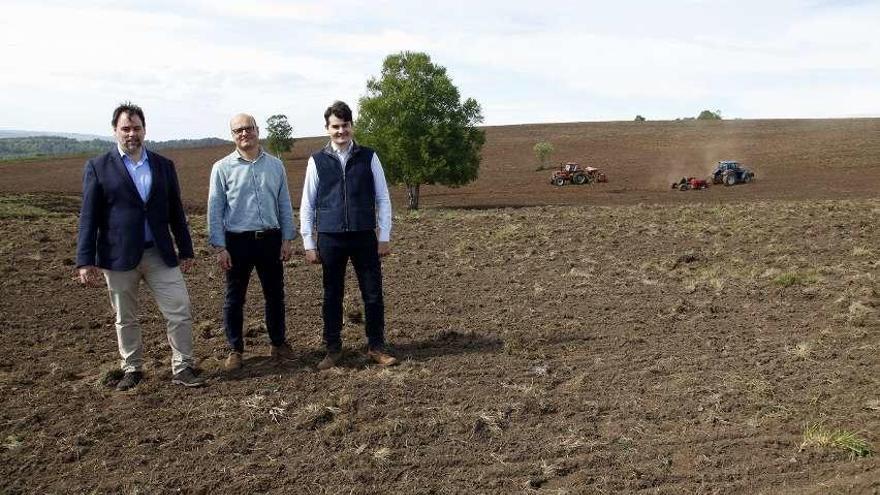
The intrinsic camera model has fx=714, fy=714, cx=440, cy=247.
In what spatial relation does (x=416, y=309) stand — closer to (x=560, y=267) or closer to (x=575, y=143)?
(x=560, y=267)

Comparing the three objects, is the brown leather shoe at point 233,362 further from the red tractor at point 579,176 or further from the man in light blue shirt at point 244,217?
the red tractor at point 579,176

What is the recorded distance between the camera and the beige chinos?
5836 mm

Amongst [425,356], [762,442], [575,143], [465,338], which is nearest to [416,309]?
[465,338]

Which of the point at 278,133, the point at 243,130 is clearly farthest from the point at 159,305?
the point at 278,133

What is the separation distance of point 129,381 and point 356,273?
2.07 metres

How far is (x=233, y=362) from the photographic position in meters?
6.32

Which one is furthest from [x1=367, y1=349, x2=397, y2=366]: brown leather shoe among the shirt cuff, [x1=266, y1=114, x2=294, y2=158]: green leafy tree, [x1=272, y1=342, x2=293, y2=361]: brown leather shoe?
[x1=266, y1=114, x2=294, y2=158]: green leafy tree

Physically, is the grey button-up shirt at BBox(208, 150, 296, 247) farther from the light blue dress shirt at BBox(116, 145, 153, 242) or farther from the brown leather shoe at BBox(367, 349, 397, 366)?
the brown leather shoe at BBox(367, 349, 397, 366)

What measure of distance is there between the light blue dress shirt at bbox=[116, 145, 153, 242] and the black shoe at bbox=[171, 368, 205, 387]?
1.13 metres

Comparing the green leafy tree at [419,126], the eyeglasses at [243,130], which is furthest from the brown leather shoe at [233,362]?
the green leafy tree at [419,126]

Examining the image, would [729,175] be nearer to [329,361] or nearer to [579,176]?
[579,176]

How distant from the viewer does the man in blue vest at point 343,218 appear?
5887 mm

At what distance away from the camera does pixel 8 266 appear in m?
10.9

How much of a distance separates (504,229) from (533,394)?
9.54 m
